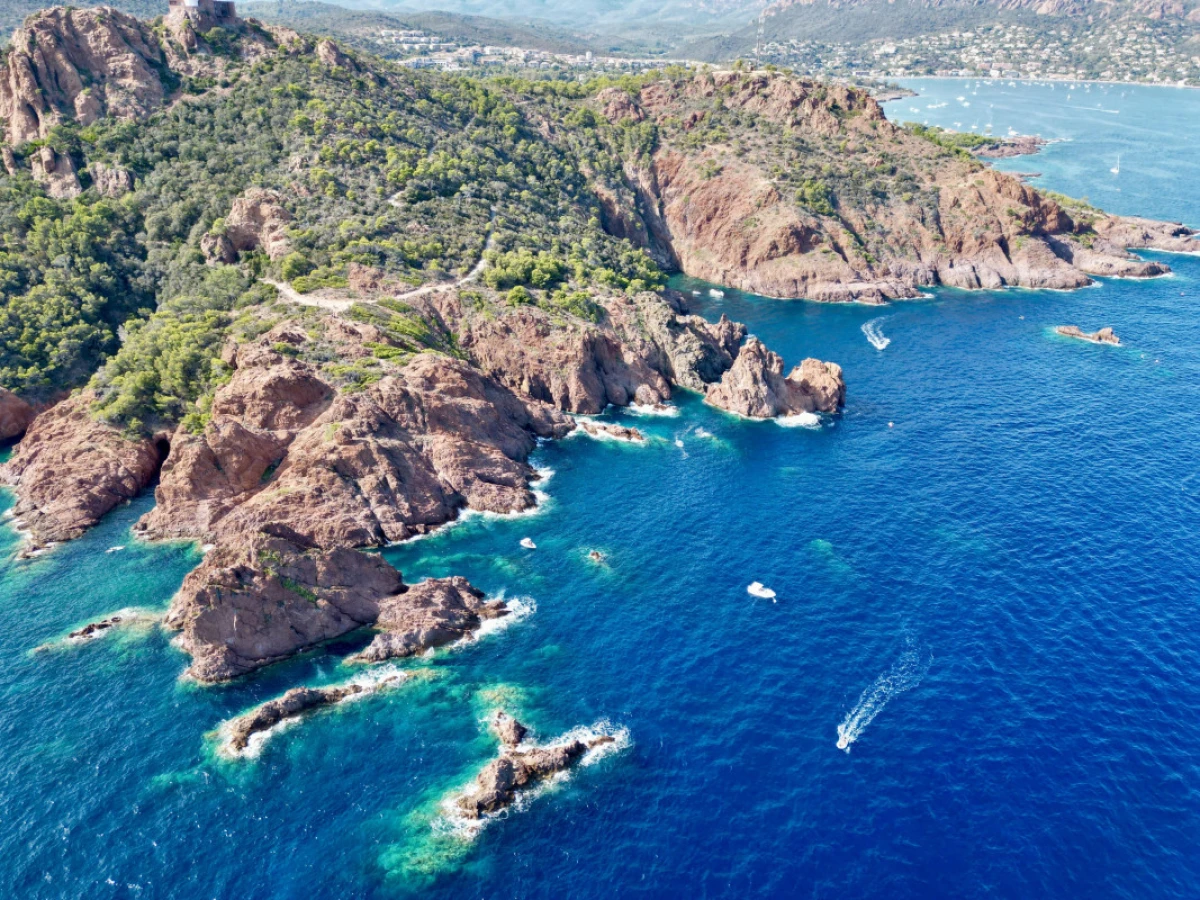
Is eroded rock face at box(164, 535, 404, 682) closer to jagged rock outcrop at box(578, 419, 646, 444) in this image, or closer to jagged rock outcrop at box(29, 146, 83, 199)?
jagged rock outcrop at box(578, 419, 646, 444)

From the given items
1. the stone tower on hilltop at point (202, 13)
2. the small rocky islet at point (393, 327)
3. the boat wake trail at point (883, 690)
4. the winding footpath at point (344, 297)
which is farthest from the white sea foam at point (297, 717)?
the stone tower on hilltop at point (202, 13)

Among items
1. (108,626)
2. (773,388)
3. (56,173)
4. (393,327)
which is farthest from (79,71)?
(773,388)

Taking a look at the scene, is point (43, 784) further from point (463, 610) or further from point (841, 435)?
point (841, 435)

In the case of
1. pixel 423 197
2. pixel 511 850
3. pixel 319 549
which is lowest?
pixel 511 850

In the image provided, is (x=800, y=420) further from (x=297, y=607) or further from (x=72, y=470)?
(x=72, y=470)

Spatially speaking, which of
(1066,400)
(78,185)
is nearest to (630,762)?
(1066,400)

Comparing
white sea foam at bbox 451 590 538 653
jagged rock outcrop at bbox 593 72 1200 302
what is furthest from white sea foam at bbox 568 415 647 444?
jagged rock outcrop at bbox 593 72 1200 302
